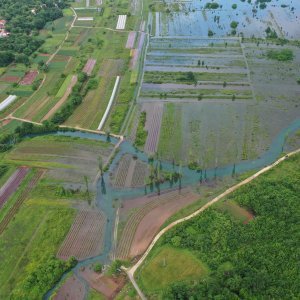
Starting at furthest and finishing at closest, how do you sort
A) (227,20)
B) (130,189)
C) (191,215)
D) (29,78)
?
(227,20)
(29,78)
(130,189)
(191,215)

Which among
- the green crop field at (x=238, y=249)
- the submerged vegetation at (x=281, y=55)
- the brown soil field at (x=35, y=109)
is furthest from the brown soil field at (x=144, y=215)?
the submerged vegetation at (x=281, y=55)

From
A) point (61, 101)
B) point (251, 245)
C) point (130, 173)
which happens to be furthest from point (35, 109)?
point (251, 245)

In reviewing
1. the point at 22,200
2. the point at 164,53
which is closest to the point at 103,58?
the point at 164,53

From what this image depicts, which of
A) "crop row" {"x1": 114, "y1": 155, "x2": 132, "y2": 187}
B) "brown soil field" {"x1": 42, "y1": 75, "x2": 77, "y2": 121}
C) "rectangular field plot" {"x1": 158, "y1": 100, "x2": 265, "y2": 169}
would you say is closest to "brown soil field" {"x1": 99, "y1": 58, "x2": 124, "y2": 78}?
"brown soil field" {"x1": 42, "y1": 75, "x2": 77, "y2": 121}

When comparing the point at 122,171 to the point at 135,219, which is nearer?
the point at 135,219

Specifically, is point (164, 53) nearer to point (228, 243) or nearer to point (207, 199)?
point (207, 199)

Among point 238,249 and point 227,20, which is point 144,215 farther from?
point 227,20
